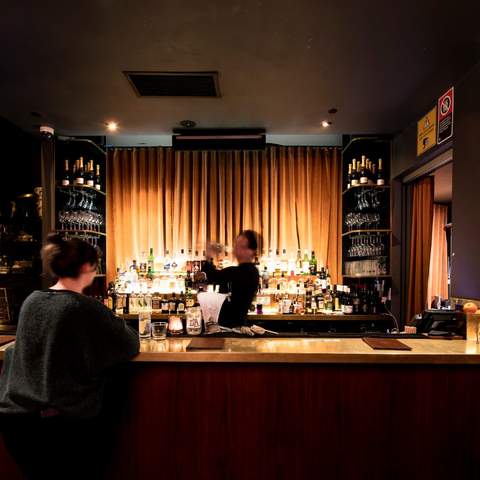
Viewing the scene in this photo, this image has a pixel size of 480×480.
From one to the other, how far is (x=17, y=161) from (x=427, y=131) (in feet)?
14.6

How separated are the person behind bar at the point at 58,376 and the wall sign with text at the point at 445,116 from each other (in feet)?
10.1

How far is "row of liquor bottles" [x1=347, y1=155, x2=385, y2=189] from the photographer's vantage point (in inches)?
179

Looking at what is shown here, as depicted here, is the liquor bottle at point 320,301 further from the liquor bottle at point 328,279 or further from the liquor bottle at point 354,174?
the liquor bottle at point 354,174

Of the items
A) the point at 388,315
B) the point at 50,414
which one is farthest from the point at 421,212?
the point at 50,414

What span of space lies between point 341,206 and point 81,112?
3253 mm

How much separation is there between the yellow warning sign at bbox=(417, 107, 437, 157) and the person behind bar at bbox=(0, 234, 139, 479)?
129 inches

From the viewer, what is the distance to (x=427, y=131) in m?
3.68

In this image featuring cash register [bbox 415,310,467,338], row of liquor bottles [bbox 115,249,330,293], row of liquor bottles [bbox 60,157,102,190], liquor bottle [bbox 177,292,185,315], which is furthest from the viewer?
row of liquor bottles [bbox 115,249,330,293]

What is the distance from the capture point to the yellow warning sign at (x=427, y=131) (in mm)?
3537

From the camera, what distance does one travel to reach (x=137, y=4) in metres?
2.27

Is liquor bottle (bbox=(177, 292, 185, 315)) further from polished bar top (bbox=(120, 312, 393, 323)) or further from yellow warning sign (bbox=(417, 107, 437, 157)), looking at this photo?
yellow warning sign (bbox=(417, 107, 437, 157))

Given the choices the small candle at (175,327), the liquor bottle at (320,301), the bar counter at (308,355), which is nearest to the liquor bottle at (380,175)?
the liquor bottle at (320,301)

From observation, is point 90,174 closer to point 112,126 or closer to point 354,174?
point 112,126

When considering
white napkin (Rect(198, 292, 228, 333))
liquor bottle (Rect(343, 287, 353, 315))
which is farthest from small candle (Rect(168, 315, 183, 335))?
liquor bottle (Rect(343, 287, 353, 315))
